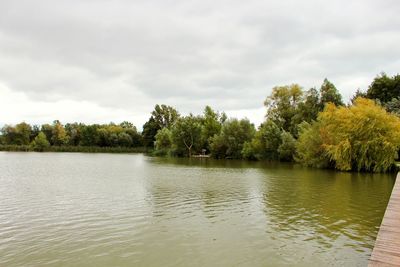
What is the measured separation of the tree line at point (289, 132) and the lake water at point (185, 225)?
12294 millimetres

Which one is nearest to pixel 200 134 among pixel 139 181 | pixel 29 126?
pixel 139 181

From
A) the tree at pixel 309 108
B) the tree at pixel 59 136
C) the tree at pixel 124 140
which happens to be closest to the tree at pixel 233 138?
the tree at pixel 309 108

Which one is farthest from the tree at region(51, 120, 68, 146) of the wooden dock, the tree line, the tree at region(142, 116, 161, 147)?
the wooden dock

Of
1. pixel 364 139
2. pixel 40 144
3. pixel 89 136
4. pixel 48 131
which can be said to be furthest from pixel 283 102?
pixel 48 131

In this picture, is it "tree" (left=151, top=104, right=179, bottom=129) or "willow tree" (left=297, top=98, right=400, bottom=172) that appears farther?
"tree" (left=151, top=104, right=179, bottom=129)

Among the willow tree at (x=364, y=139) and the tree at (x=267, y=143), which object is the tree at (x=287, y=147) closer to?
the tree at (x=267, y=143)

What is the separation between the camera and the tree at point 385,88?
56.8m

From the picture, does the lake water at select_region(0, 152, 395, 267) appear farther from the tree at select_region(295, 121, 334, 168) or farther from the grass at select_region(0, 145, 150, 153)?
the grass at select_region(0, 145, 150, 153)

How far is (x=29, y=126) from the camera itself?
114m

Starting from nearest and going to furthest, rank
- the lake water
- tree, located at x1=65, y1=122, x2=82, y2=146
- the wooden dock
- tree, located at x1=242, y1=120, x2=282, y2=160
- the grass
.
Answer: the wooden dock, the lake water, tree, located at x1=242, y1=120, x2=282, y2=160, the grass, tree, located at x1=65, y1=122, x2=82, y2=146

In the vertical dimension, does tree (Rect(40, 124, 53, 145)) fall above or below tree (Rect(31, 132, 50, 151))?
above

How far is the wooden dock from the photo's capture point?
7035 mm

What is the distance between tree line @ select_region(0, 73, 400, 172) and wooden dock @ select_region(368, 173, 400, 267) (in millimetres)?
23141

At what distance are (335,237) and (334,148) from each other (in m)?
24.4
